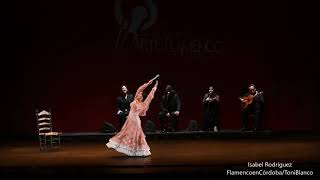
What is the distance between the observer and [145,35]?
15172 millimetres

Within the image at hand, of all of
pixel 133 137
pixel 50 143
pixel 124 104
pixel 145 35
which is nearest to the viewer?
pixel 133 137

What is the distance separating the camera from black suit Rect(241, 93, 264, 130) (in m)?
14.3

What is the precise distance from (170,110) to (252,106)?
67.8 inches

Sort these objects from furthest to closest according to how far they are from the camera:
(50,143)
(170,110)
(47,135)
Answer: (170,110)
(50,143)
(47,135)

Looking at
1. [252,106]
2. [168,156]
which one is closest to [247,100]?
[252,106]

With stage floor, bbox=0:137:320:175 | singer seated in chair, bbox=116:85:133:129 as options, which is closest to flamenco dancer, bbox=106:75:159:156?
stage floor, bbox=0:137:320:175

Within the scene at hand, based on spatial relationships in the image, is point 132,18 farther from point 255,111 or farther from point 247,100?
point 255,111

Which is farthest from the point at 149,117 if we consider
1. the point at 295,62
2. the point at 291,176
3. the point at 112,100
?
the point at 291,176

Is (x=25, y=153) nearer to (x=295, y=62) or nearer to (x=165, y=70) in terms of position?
(x=165, y=70)

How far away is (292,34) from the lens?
15227mm

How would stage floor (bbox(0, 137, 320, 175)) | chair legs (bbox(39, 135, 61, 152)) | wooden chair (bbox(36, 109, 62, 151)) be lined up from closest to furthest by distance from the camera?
stage floor (bbox(0, 137, 320, 175))
wooden chair (bbox(36, 109, 62, 151))
chair legs (bbox(39, 135, 61, 152))

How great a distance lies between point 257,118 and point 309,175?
706 cm

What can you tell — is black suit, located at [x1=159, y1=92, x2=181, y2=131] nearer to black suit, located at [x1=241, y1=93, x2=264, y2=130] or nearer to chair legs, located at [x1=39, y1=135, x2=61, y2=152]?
black suit, located at [x1=241, y1=93, x2=264, y2=130]

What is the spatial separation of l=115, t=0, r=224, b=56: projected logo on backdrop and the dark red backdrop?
0.14ft
